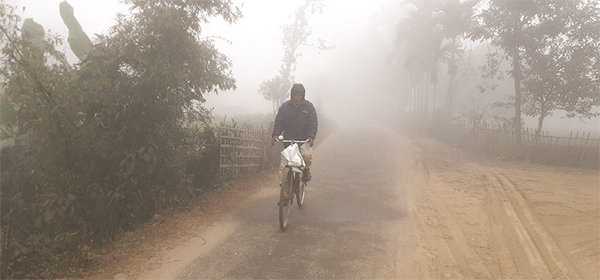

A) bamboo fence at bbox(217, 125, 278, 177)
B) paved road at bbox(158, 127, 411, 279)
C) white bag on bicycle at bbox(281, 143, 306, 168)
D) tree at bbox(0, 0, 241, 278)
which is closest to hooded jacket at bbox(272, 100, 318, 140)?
white bag on bicycle at bbox(281, 143, 306, 168)

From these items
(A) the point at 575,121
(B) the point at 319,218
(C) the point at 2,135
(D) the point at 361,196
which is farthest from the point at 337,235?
(A) the point at 575,121

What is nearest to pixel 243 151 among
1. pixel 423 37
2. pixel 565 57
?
pixel 565 57

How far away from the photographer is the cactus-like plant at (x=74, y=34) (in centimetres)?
596

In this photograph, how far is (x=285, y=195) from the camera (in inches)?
203

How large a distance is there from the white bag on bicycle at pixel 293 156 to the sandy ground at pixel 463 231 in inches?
43.1

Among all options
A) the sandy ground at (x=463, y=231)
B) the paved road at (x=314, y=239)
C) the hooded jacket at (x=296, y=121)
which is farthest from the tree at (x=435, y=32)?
the hooded jacket at (x=296, y=121)

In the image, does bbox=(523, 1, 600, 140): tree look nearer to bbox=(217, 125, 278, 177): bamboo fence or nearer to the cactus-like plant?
bbox=(217, 125, 278, 177): bamboo fence

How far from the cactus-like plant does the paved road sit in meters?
3.97

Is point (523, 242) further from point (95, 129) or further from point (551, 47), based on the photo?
point (551, 47)

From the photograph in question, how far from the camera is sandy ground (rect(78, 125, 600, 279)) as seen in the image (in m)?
4.18

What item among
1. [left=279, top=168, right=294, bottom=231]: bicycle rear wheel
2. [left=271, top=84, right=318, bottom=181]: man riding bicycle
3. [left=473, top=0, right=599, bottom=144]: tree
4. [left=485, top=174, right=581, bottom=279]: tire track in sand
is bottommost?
[left=485, top=174, right=581, bottom=279]: tire track in sand

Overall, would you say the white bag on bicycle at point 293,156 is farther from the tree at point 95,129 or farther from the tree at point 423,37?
the tree at point 423,37

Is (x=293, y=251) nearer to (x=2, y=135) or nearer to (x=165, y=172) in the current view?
(x=165, y=172)

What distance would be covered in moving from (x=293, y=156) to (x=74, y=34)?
4551 millimetres
